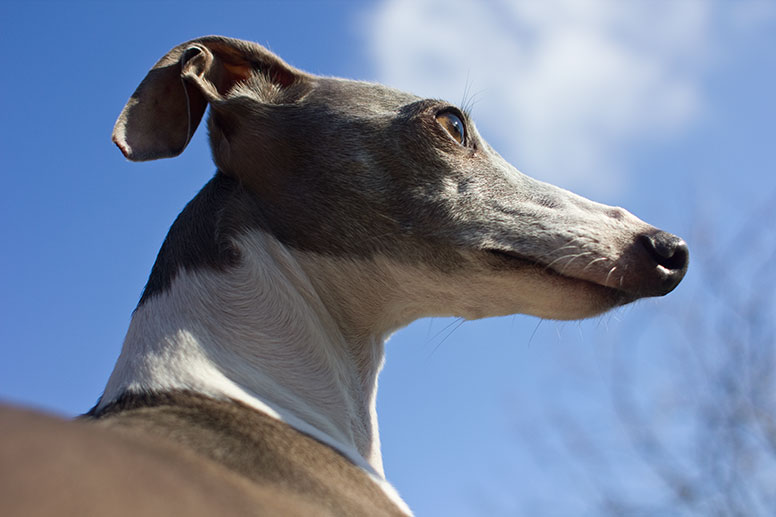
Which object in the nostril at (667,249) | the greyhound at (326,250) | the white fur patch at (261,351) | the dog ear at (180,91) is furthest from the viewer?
the dog ear at (180,91)

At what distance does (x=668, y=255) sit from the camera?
4059 mm

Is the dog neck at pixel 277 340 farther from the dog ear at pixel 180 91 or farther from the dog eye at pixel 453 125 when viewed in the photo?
the dog eye at pixel 453 125

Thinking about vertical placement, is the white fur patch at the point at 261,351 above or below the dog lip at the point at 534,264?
below

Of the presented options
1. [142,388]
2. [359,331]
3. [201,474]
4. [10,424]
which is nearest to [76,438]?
[10,424]

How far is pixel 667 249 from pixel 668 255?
31 millimetres

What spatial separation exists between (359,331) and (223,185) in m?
1.05

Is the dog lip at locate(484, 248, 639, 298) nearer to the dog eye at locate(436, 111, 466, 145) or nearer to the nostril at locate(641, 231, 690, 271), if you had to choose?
the nostril at locate(641, 231, 690, 271)

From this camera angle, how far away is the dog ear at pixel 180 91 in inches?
165

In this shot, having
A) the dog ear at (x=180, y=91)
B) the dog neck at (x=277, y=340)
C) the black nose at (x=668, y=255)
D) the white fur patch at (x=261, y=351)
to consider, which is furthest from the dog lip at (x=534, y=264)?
the dog ear at (x=180, y=91)

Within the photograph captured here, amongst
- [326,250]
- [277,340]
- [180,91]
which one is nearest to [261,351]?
[277,340]

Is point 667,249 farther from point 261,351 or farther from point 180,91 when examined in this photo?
point 180,91

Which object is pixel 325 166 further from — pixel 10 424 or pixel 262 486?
pixel 10 424

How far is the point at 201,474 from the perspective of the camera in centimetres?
249

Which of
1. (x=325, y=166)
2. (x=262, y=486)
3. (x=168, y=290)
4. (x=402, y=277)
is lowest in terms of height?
(x=262, y=486)
